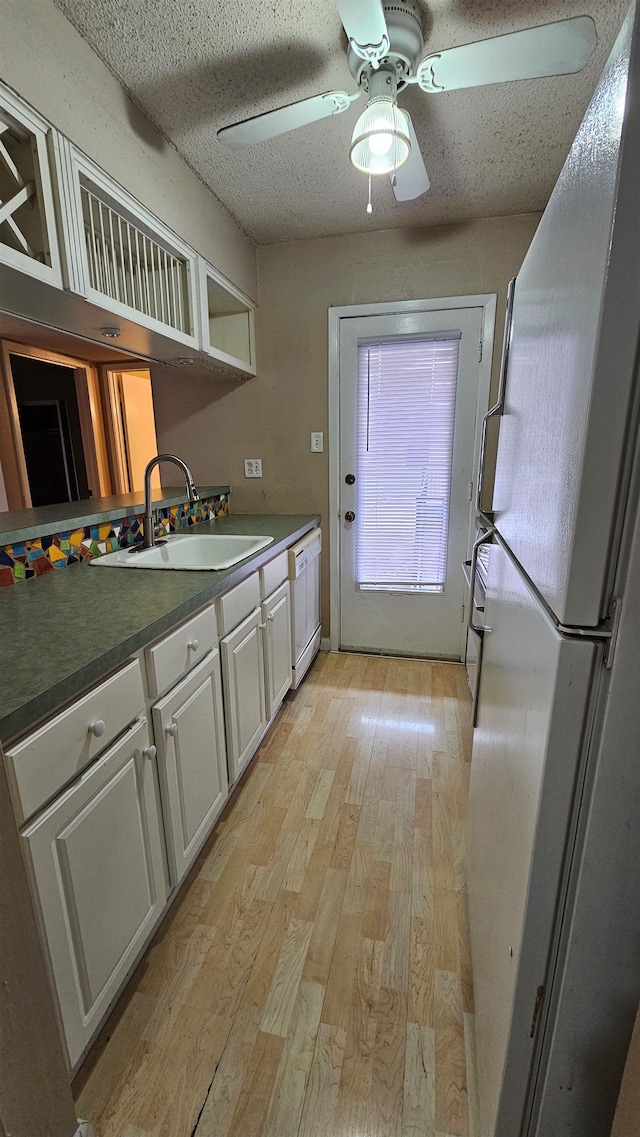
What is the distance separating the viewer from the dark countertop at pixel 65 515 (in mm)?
1384

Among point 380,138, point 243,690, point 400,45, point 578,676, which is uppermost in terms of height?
point 400,45

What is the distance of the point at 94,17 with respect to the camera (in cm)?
123

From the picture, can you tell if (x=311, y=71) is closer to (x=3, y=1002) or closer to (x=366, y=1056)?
(x=3, y=1002)

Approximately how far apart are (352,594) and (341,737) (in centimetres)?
98

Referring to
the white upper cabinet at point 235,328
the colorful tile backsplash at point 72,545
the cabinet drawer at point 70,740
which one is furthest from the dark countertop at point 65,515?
the white upper cabinet at point 235,328

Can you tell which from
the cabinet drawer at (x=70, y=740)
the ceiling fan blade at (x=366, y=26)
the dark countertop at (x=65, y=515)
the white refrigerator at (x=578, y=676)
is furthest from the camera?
the dark countertop at (x=65, y=515)

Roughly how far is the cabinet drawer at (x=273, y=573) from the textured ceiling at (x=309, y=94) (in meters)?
1.57

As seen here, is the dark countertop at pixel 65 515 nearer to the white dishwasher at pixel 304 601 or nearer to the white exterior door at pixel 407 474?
the white dishwasher at pixel 304 601

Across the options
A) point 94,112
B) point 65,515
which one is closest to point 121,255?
point 94,112

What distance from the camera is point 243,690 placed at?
1677 mm

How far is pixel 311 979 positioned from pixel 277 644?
115cm

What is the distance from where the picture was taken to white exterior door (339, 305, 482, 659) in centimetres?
247

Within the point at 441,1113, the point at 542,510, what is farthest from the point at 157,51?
the point at 441,1113

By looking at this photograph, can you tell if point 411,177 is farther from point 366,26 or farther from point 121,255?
point 121,255
